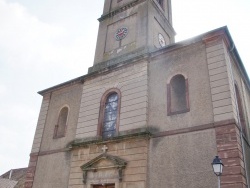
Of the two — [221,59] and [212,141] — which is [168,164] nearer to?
[212,141]

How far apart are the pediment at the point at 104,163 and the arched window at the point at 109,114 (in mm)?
1089

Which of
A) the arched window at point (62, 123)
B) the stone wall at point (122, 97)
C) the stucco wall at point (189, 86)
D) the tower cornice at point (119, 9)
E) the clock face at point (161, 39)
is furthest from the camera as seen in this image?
the tower cornice at point (119, 9)

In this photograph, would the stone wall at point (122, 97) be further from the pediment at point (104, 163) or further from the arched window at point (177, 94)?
the pediment at point (104, 163)

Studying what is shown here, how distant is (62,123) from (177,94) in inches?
290

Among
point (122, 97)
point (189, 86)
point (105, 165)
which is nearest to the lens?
point (189, 86)

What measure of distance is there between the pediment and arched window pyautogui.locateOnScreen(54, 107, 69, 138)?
143 inches

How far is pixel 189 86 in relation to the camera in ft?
37.0

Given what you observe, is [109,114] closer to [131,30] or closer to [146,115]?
[146,115]

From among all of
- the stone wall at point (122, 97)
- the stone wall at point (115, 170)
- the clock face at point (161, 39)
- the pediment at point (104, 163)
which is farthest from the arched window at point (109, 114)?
the clock face at point (161, 39)

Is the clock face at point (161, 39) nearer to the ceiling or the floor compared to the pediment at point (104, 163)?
nearer to the ceiling

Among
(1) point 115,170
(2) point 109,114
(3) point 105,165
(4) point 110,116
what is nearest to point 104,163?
(3) point 105,165

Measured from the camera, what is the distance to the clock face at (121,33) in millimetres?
15766

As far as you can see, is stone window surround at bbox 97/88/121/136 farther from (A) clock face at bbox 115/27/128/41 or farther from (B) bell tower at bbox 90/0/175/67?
(A) clock face at bbox 115/27/128/41

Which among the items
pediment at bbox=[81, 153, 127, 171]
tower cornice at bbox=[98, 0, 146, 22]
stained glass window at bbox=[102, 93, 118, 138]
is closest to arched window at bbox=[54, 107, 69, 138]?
stained glass window at bbox=[102, 93, 118, 138]
